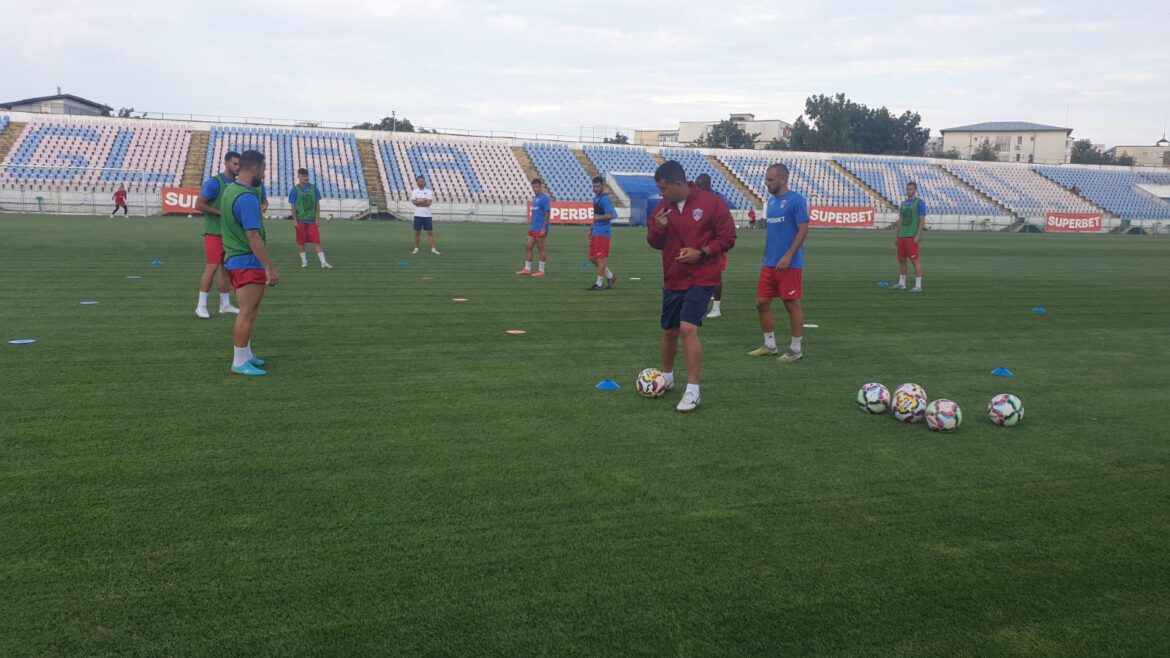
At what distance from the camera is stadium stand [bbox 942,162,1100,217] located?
53.2 m

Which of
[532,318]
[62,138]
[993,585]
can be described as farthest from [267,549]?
[62,138]

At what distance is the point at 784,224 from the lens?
8.05 m

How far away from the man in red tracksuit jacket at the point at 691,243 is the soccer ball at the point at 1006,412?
7.10 feet

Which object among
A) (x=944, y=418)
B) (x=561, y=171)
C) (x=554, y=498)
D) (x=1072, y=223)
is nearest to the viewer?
(x=554, y=498)

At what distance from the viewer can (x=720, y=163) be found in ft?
178

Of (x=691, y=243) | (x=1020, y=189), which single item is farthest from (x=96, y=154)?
(x=1020, y=189)

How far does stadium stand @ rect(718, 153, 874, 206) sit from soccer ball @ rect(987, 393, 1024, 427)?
4478 centimetres

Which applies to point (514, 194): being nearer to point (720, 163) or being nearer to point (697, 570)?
point (720, 163)

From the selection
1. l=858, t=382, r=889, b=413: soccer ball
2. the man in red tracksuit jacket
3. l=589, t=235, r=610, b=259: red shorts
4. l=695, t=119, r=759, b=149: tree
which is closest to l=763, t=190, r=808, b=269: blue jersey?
the man in red tracksuit jacket

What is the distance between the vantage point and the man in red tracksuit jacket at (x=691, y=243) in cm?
593

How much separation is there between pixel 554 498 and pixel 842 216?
143 feet

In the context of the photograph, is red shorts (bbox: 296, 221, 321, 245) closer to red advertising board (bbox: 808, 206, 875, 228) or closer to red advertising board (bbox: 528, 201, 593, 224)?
red advertising board (bbox: 528, 201, 593, 224)

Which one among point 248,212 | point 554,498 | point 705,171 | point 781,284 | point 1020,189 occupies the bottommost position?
point 554,498

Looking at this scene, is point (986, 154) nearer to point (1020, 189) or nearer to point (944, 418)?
point (1020, 189)
